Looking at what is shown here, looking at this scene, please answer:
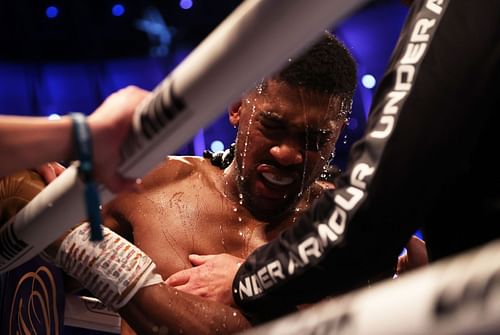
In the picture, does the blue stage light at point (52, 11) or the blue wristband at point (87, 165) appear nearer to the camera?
the blue wristband at point (87, 165)

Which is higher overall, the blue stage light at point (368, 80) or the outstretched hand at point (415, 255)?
the outstretched hand at point (415, 255)

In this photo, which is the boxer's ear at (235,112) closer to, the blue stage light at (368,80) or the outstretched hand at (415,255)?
the outstretched hand at (415,255)

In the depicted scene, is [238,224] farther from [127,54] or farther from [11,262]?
[127,54]

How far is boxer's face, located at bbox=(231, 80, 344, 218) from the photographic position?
1649mm

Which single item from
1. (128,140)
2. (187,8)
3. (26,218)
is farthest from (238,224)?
(187,8)

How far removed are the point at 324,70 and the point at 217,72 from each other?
0.99m

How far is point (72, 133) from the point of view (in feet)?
2.89

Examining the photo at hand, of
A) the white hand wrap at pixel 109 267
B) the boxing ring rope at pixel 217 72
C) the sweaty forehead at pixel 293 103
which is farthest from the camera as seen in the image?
the sweaty forehead at pixel 293 103

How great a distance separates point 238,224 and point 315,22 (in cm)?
110

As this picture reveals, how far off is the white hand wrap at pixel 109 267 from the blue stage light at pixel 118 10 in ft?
10.4

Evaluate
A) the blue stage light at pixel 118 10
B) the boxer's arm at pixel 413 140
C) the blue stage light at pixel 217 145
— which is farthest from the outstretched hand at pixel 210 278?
the blue stage light at pixel 118 10

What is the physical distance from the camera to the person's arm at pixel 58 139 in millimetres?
875

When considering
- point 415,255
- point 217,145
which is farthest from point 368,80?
point 415,255

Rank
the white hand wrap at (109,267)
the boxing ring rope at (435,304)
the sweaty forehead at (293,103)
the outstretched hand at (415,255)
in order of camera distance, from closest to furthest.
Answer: the boxing ring rope at (435,304) → the white hand wrap at (109,267) → the sweaty forehead at (293,103) → the outstretched hand at (415,255)
